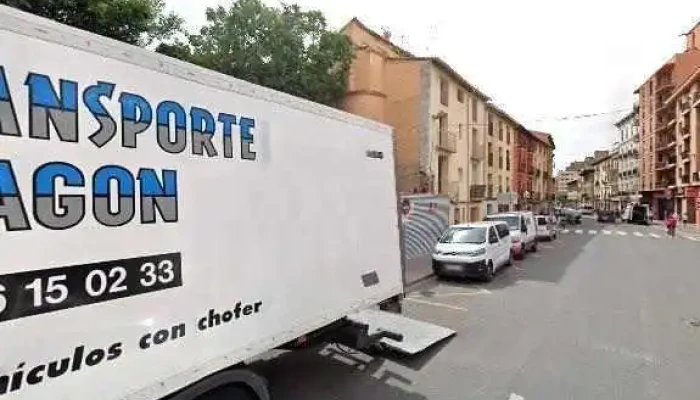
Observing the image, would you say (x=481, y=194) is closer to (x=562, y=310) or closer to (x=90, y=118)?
(x=562, y=310)

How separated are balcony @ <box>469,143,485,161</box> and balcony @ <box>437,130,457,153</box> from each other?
4.18m

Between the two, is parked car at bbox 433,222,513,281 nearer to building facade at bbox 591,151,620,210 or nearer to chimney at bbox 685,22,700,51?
chimney at bbox 685,22,700,51

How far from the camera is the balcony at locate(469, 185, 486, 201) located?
3039 cm

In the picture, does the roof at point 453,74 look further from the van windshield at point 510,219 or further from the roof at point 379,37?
the van windshield at point 510,219

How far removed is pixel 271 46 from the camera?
19.1 m

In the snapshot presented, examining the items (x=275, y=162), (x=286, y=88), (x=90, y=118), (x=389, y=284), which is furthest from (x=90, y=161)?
(x=286, y=88)

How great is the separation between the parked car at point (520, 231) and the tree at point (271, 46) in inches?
371

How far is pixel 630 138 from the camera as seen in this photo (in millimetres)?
78938

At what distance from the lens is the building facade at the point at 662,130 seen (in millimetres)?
53750

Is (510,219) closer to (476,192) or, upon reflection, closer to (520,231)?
(520,231)

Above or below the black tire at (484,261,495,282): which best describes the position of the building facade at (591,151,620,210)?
above

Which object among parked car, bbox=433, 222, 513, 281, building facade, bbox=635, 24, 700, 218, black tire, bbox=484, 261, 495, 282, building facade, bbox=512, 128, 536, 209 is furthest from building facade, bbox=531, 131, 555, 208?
black tire, bbox=484, 261, 495, 282

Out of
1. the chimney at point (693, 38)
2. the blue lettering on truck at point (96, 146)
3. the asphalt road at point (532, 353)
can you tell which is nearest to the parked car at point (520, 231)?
the asphalt road at point (532, 353)

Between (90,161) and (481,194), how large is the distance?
3065 cm
